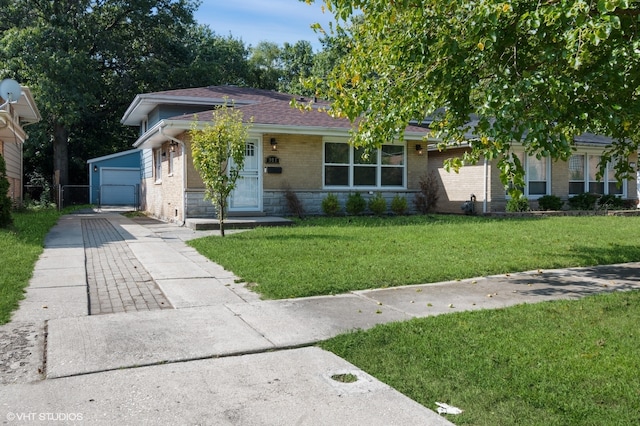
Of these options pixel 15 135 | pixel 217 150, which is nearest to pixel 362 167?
pixel 217 150

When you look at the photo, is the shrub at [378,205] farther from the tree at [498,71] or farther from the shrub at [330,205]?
the tree at [498,71]

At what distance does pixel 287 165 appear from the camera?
681 inches

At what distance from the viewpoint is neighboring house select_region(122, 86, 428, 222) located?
16234 millimetres

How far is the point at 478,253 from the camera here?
979 centimetres

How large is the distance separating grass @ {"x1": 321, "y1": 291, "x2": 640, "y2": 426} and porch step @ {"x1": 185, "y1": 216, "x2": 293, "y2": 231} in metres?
9.58

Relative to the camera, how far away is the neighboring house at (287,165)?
16.2m

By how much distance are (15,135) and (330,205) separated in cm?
1052

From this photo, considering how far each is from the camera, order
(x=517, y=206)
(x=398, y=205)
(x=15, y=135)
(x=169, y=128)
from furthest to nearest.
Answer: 1. (x=517, y=206)
2. (x=398, y=205)
3. (x=15, y=135)
4. (x=169, y=128)

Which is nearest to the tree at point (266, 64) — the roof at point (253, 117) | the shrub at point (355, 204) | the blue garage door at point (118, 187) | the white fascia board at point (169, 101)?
the blue garage door at point (118, 187)

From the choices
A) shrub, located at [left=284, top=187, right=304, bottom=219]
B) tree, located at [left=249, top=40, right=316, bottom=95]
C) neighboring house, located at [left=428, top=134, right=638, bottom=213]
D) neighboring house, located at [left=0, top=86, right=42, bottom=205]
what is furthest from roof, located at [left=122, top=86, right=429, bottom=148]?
tree, located at [left=249, top=40, right=316, bottom=95]

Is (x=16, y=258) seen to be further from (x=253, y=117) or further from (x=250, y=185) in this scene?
(x=250, y=185)

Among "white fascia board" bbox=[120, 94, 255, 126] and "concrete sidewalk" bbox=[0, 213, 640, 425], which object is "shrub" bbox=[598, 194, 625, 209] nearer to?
"concrete sidewalk" bbox=[0, 213, 640, 425]

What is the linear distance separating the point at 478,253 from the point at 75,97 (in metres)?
24.5

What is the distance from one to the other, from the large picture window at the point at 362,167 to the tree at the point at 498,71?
10037 millimetres
